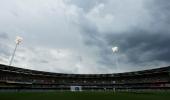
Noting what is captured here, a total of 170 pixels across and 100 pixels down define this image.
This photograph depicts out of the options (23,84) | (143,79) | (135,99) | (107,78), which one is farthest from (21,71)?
(135,99)


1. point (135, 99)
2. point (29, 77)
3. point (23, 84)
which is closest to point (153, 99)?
point (135, 99)

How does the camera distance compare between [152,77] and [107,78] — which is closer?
[152,77]

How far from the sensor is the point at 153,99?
122ft

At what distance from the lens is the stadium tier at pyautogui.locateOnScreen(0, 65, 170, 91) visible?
261 ft

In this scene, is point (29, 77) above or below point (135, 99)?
above

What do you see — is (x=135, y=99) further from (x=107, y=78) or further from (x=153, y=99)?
(x=107, y=78)

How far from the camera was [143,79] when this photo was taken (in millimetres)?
90625

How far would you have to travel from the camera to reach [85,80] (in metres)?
108

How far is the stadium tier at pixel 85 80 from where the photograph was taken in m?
79.6

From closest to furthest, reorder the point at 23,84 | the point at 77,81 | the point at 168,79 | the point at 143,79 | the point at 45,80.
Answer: the point at 168,79 < the point at 23,84 < the point at 143,79 < the point at 45,80 < the point at 77,81

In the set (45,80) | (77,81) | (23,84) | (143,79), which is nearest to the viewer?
(23,84)

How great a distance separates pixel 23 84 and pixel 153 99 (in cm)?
5765

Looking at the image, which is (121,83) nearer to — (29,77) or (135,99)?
(29,77)

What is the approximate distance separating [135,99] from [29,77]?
205 ft
